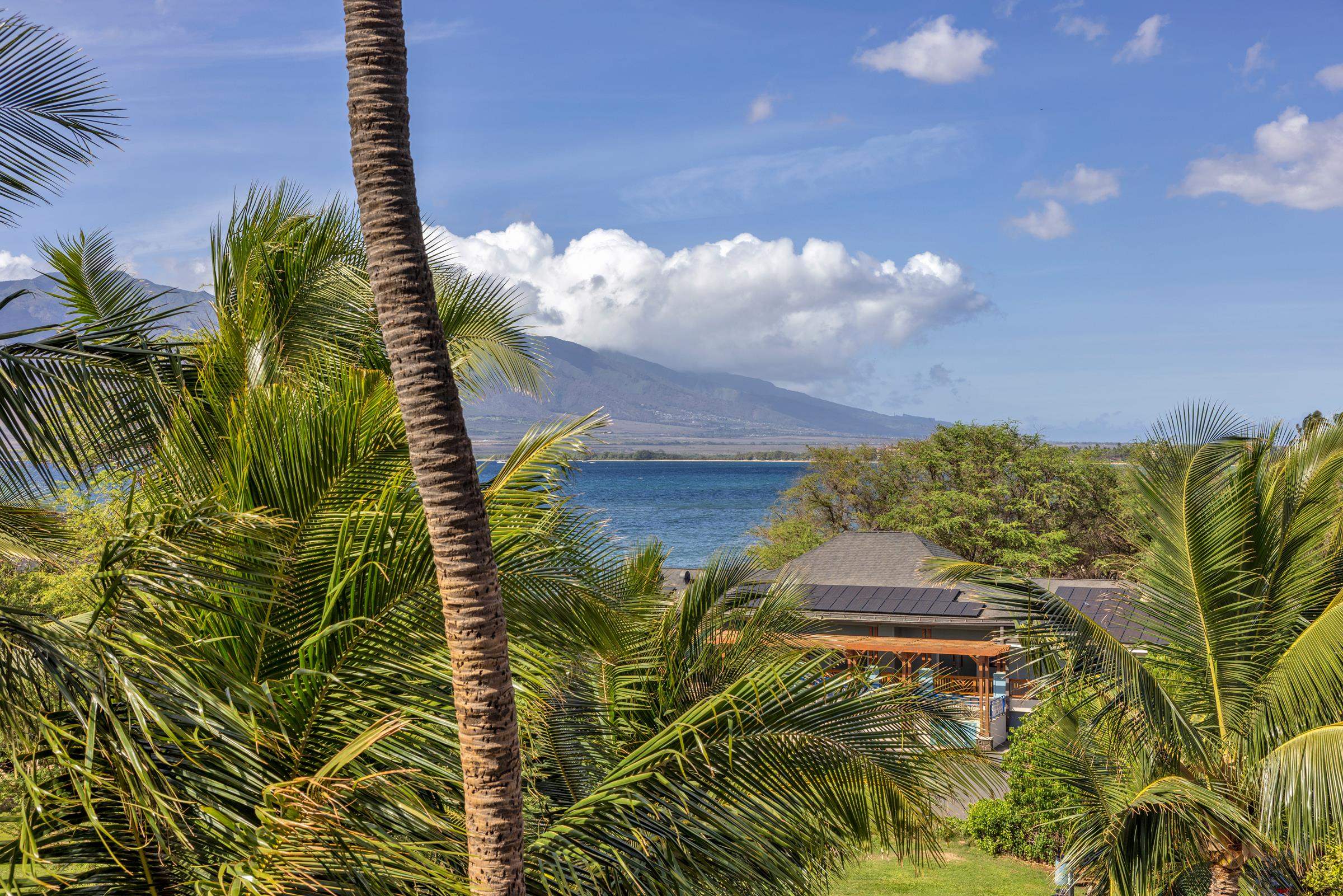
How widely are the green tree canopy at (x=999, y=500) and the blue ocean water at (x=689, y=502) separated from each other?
49.7 ft

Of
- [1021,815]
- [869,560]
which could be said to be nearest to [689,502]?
[869,560]

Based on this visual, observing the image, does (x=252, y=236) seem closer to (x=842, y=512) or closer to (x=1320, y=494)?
(x=1320, y=494)

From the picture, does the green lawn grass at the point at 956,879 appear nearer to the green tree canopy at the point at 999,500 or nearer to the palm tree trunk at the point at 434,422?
the palm tree trunk at the point at 434,422

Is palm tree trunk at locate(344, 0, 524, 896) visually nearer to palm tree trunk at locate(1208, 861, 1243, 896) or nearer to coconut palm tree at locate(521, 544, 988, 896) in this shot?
coconut palm tree at locate(521, 544, 988, 896)

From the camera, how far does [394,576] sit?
4.34m

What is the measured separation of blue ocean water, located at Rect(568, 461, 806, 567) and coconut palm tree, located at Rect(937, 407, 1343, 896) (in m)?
46.3

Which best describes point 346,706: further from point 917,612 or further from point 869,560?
point 869,560

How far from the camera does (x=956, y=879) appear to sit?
591 inches

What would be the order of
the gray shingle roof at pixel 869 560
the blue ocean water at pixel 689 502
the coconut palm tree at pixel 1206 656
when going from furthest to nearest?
the blue ocean water at pixel 689 502, the gray shingle roof at pixel 869 560, the coconut palm tree at pixel 1206 656

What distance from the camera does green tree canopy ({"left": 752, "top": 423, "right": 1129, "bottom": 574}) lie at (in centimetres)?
3619

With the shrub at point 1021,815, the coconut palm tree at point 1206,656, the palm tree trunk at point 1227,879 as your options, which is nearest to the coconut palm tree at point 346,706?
the coconut palm tree at point 1206,656

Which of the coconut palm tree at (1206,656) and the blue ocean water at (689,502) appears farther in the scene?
the blue ocean water at (689,502)

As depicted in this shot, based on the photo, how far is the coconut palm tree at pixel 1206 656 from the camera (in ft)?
25.2

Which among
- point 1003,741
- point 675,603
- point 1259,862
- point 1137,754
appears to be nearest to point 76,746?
point 675,603
